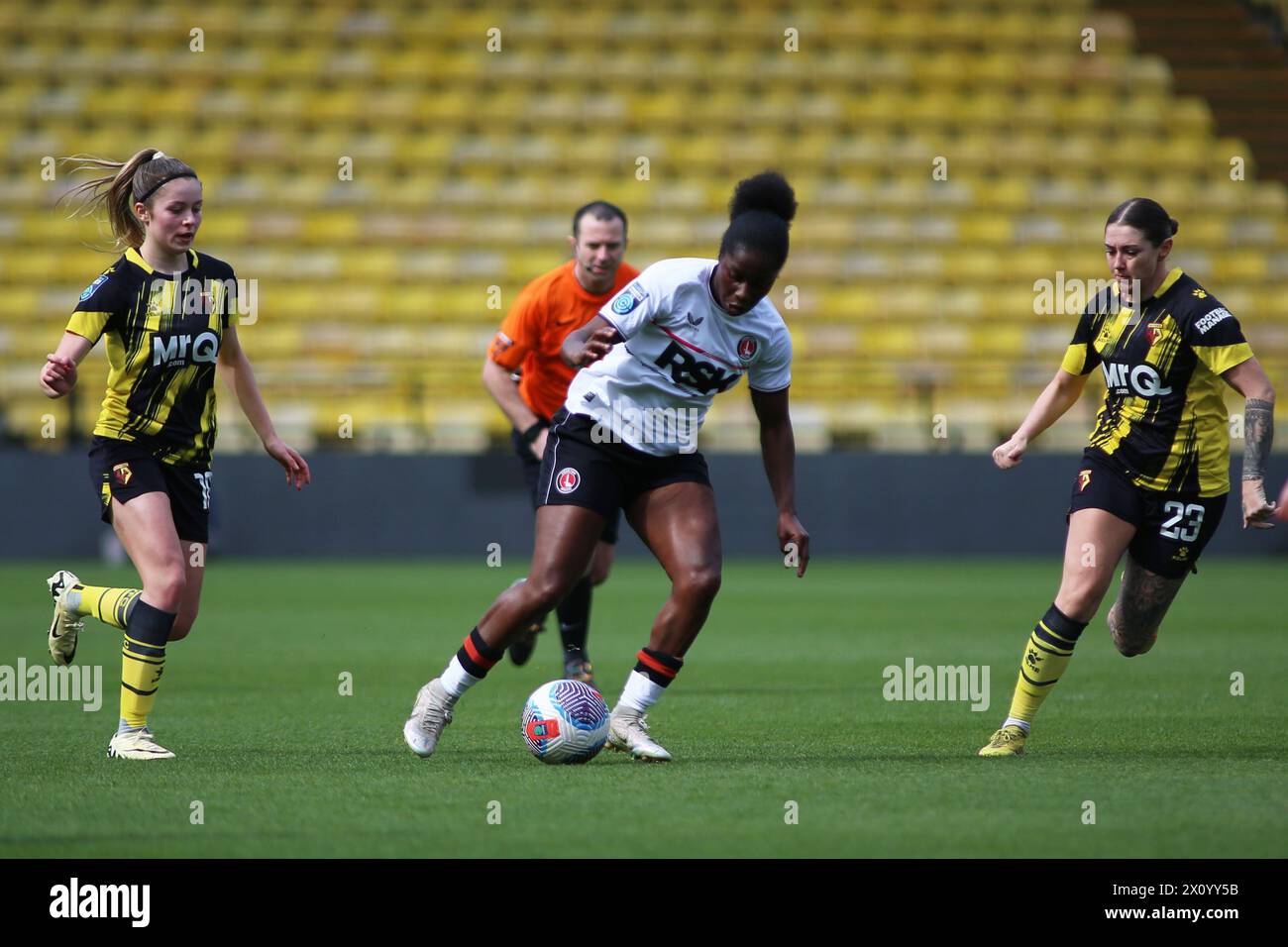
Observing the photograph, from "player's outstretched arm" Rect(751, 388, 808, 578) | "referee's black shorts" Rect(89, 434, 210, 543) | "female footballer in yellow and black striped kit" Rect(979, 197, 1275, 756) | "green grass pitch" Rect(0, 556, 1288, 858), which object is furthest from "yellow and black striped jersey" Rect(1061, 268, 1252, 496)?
"referee's black shorts" Rect(89, 434, 210, 543)

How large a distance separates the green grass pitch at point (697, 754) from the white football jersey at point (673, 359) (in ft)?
4.20

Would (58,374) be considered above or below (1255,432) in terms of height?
above

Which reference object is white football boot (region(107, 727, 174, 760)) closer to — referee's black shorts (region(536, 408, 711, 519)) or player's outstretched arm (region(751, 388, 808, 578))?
referee's black shorts (region(536, 408, 711, 519))

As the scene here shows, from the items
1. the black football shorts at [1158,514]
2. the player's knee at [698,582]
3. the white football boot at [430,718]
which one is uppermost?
the black football shorts at [1158,514]

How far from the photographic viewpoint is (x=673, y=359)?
6312mm

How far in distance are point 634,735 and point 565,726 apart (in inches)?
12.1

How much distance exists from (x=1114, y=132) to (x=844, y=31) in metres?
4.07

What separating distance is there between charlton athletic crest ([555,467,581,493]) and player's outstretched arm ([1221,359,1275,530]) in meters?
2.46

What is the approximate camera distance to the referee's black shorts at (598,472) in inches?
251
